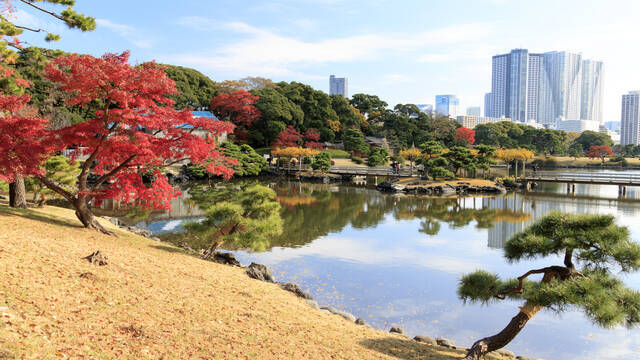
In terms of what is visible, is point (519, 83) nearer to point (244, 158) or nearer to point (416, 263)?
point (244, 158)

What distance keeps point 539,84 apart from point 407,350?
183m

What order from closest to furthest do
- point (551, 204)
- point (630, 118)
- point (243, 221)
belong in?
point (243, 221) < point (551, 204) < point (630, 118)

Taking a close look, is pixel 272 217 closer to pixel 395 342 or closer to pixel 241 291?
pixel 241 291

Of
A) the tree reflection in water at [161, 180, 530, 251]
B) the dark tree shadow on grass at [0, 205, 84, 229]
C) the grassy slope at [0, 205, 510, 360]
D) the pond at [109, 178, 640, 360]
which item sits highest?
the dark tree shadow on grass at [0, 205, 84, 229]

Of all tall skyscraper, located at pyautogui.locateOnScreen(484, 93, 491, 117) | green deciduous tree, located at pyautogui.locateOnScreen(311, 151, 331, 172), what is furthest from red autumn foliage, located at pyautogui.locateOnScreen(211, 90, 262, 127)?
tall skyscraper, located at pyautogui.locateOnScreen(484, 93, 491, 117)

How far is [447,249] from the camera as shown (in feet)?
43.9

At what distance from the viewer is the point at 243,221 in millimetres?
9250

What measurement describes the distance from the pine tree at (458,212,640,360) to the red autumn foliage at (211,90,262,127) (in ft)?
129

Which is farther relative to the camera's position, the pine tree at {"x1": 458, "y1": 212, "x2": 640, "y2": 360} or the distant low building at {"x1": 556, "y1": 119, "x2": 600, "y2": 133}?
the distant low building at {"x1": 556, "y1": 119, "x2": 600, "y2": 133}

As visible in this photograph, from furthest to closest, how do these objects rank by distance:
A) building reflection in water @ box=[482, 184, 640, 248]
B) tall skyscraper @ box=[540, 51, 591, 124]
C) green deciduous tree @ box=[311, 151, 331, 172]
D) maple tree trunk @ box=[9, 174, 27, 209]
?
tall skyscraper @ box=[540, 51, 591, 124] < green deciduous tree @ box=[311, 151, 331, 172] < building reflection in water @ box=[482, 184, 640, 248] < maple tree trunk @ box=[9, 174, 27, 209]

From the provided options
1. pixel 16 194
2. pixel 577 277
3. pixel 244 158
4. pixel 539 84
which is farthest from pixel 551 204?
pixel 539 84

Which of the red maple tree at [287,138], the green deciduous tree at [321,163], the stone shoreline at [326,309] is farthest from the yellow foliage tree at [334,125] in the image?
the stone shoreline at [326,309]

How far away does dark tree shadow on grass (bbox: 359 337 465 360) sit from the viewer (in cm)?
527

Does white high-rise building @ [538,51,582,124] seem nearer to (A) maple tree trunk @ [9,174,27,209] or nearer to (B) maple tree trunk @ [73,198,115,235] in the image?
(B) maple tree trunk @ [73,198,115,235]
